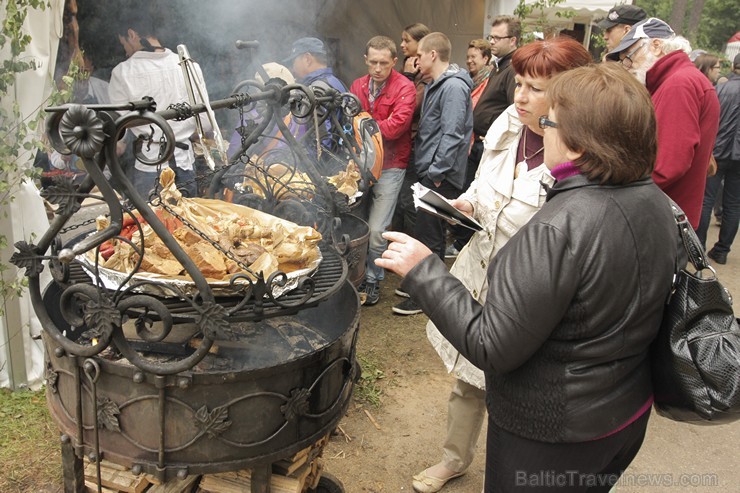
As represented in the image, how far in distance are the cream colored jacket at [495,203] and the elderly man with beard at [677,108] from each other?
1293 mm

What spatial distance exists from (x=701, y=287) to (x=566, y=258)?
18.0 inches

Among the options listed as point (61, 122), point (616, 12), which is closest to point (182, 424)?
point (61, 122)

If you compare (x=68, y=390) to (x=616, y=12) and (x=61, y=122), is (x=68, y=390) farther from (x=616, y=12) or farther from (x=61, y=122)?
(x=616, y=12)

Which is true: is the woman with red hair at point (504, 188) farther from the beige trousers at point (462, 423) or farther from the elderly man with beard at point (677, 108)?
the elderly man with beard at point (677, 108)

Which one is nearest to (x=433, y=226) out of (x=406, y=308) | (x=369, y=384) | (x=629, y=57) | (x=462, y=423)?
(x=406, y=308)

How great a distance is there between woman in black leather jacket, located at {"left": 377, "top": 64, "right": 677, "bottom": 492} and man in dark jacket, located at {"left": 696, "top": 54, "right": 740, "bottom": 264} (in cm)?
577

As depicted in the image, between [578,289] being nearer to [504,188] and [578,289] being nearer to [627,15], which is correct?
[504,188]

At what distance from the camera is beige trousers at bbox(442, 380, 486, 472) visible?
2869 millimetres

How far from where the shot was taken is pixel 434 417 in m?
3.78

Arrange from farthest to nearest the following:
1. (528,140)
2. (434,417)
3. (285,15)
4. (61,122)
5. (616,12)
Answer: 1. (285,15)
2. (616,12)
3. (434,417)
4. (528,140)
5. (61,122)

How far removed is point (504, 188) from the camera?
2.53 m

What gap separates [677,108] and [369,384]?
8.73 ft

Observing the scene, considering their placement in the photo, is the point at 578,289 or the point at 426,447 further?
the point at 426,447

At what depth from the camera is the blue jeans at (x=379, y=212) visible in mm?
5391
